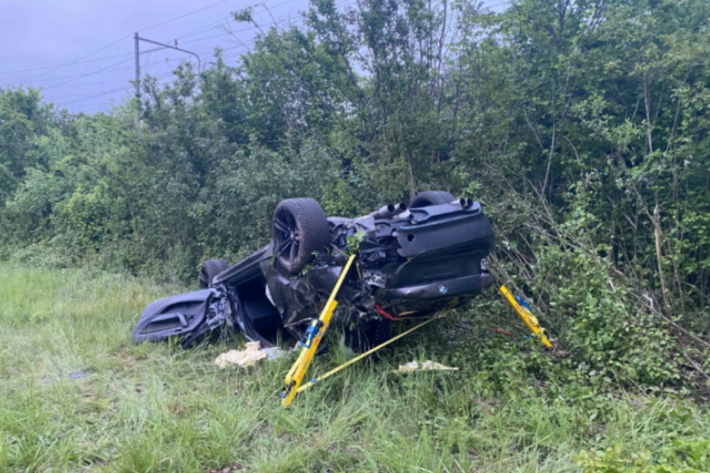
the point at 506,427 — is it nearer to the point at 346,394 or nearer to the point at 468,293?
the point at 468,293

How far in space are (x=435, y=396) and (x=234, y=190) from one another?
17.3 ft

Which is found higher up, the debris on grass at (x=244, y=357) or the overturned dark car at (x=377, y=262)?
the overturned dark car at (x=377, y=262)

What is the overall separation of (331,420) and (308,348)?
0.47m

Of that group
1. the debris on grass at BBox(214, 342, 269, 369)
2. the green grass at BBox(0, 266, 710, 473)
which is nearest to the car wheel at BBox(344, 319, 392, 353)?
the green grass at BBox(0, 266, 710, 473)

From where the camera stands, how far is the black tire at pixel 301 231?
354 cm

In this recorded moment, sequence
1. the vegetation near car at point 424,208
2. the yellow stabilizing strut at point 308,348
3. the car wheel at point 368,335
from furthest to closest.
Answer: the car wheel at point 368,335
the yellow stabilizing strut at point 308,348
the vegetation near car at point 424,208

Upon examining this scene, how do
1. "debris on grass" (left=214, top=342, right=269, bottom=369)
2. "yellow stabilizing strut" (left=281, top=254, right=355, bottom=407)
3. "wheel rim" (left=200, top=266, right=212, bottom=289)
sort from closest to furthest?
"yellow stabilizing strut" (left=281, top=254, right=355, bottom=407), "debris on grass" (left=214, top=342, right=269, bottom=369), "wheel rim" (left=200, top=266, right=212, bottom=289)

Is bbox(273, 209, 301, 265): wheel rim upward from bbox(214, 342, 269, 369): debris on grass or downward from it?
upward

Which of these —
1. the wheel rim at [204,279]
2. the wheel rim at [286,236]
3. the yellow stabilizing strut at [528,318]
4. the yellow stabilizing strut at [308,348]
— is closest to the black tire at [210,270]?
the wheel rim at [204,279]

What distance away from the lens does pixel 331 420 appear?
3117 millimetres

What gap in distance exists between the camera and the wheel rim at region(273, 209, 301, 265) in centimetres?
378

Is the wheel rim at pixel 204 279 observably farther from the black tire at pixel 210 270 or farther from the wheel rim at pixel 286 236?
the wheel rim at pixel 286 236

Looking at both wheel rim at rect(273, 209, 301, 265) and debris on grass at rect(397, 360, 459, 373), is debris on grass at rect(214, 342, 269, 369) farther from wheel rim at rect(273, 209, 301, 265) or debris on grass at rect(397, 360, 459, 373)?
debris on grass at rect(397, 360, 459, 373)

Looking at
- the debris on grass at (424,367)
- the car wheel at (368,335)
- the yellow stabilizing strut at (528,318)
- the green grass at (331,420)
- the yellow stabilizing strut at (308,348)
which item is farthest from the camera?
the car wheel at (368,335)
